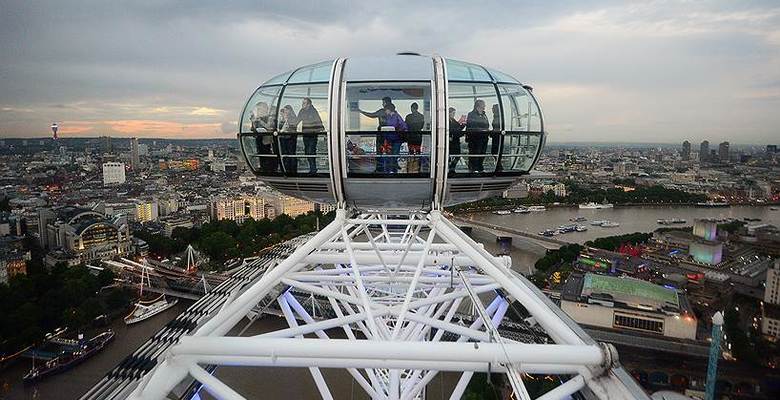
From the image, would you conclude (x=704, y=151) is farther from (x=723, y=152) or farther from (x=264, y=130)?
(x=264, y=130)

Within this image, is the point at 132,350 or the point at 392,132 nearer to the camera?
the point at 392,132

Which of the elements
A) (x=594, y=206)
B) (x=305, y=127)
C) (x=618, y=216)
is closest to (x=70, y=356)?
(x=305, y=127)

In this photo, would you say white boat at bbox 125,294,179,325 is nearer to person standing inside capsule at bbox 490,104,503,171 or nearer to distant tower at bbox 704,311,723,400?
distant tower at bbox 704,311,723,400

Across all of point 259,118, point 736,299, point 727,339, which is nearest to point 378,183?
point 259,118

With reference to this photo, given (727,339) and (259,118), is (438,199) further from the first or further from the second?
(727,339)

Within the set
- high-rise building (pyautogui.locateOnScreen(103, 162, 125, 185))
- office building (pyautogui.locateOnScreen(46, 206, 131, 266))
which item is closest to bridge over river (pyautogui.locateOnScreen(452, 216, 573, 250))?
office building (pyautogui.locateOnScreen(46, 206, 131, 266))
